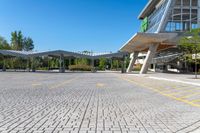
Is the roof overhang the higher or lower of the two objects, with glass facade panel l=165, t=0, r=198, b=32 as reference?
higher

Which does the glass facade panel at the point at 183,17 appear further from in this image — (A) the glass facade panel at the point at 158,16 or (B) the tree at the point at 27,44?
(B) the tree at the point at 27,44

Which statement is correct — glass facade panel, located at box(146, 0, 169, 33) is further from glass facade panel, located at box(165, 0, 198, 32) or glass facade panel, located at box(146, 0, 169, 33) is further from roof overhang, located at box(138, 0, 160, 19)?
roof overhang, located at box(138, 0, 160, 19)

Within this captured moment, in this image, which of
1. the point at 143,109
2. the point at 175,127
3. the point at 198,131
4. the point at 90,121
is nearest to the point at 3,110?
the point at 90,121

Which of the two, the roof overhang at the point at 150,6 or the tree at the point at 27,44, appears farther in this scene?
the tree at the point at 27,44

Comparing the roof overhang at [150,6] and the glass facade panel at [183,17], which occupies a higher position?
the roof overhang at [150,6]

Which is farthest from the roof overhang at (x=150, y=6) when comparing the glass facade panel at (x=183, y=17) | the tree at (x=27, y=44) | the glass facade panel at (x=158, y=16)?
the tree at (x=27, y=44)

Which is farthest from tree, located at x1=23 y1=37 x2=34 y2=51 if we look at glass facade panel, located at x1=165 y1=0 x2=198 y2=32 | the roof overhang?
glass facade panel, located at x1=165 y1=0 x2=198 y2=32

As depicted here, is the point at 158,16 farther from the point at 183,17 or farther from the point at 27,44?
the point at 27,44

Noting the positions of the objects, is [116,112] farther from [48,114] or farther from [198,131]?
[198,131]

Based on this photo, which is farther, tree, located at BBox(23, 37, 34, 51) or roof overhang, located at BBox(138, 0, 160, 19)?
tree, located at BBox(23, 37, 34, 51)

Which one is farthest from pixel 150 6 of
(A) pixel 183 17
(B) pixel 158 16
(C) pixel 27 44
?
(C) pixel 27 44

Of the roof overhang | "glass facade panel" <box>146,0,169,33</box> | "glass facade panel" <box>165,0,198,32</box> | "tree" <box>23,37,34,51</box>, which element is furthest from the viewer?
"tree" <box>23,37,34,51</box>

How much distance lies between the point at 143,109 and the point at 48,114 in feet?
10.4

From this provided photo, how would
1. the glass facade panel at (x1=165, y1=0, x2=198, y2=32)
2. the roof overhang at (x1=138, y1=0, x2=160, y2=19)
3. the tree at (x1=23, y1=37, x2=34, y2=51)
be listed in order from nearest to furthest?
the glass facade panel at (x1=165, y1=0, x2=198, y2=32) < the roof overhang at (x1=138, y1=0, x2=160, y2=19) < the tree at (x1=23, y1=37, x2=34, y2=51)
